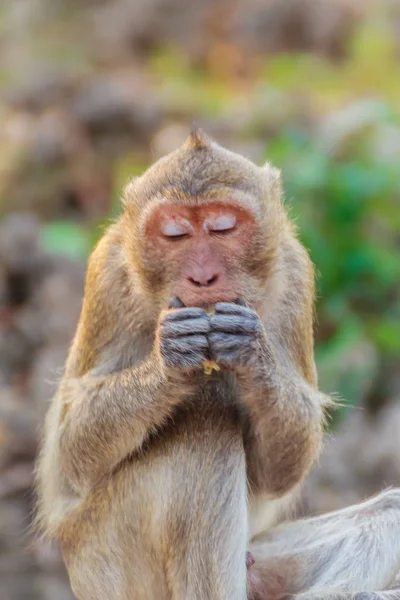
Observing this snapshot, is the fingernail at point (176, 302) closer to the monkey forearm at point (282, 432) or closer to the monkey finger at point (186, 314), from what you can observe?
the monkey finger at point (186, 314)

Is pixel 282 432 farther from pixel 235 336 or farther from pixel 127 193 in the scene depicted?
pixel 127 193

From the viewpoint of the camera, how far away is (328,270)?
1230cm

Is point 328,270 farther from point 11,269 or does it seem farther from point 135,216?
point 135,216

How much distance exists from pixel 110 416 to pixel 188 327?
0.80 m

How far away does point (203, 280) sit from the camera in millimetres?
5754

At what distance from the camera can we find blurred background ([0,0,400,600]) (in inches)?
449

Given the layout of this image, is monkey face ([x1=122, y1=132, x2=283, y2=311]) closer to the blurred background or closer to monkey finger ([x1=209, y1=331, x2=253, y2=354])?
monkey finger ([x1=209, y1=331, x2=253, y2=354])

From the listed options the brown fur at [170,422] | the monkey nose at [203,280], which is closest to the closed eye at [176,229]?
the brown fur at [170,422]

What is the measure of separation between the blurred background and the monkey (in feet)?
5.68

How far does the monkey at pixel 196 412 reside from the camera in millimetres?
5910

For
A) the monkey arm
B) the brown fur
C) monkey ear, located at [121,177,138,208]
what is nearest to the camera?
the brown fur

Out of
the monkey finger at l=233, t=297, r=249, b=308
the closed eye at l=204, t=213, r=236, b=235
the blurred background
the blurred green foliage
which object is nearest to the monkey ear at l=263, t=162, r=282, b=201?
the closed eye at l=204, t=213, r=236, b=235

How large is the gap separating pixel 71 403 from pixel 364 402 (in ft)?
20.4

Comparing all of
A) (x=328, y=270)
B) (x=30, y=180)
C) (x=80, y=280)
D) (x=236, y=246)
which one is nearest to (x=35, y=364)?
(x=80, y=280)
